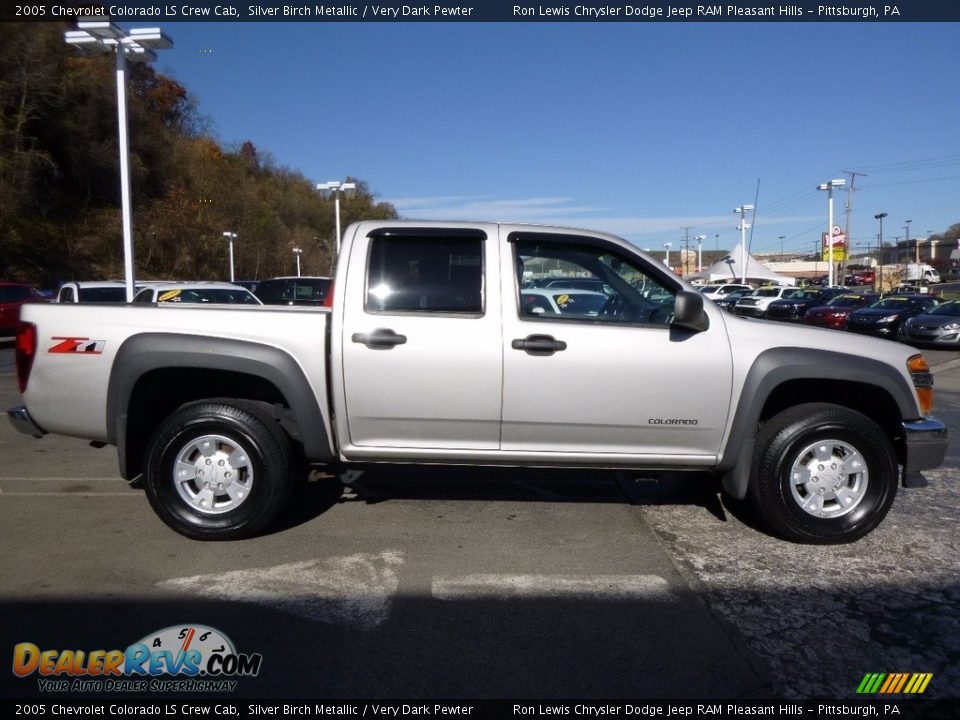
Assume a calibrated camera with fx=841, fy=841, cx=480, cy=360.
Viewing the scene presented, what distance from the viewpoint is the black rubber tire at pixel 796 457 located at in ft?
16.7

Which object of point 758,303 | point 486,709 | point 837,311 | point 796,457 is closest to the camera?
point 486,709

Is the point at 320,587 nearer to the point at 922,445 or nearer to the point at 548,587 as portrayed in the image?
the point at 548,587

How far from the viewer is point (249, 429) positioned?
200 inches

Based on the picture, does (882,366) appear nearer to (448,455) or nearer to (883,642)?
(883,642)

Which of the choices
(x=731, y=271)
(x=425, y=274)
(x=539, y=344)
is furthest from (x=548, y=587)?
(x=731, y=271)

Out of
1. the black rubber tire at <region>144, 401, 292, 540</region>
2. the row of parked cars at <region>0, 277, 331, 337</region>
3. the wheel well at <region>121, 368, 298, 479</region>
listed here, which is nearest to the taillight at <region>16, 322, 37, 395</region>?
the wheel well at <region>121, 368, 298, 479</region>

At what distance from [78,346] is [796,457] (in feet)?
14.5

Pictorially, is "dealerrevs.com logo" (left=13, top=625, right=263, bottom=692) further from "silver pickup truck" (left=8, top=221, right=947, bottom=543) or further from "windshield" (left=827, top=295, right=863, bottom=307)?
"windshield" (left=827, top=295, right=863, bottom=307)

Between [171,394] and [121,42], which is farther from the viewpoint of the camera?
[121,42]

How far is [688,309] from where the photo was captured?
479 centimetres

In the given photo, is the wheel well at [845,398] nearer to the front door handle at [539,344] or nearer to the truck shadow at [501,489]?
the truck shadow at [501,489]

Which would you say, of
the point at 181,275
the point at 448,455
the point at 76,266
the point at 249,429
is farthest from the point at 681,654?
the point at 181,275

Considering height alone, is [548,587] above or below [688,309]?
below

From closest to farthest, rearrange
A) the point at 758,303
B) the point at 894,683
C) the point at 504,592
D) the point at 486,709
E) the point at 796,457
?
1. the point at 486,709
2. the point at 894,683
3. the point at 504,592
4. the point at 796,457
5. the point at 758,303
